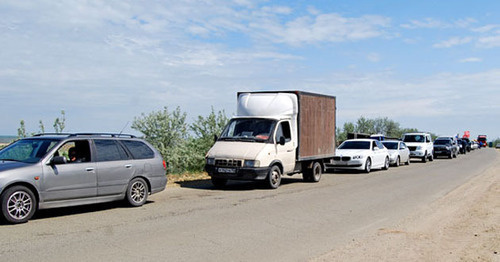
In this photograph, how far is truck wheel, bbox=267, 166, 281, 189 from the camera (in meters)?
14.7

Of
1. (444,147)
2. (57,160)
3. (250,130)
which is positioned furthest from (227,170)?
(444,147)

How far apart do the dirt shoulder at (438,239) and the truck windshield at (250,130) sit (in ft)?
17.9

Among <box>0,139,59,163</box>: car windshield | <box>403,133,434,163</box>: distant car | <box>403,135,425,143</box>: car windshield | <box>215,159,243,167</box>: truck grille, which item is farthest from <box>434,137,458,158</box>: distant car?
<box>0,139,59,163</box>: car windshield

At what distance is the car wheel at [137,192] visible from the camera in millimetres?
10891

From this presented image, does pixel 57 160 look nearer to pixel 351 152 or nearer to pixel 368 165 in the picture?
pixel 351 152

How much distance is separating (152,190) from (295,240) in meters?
4.73

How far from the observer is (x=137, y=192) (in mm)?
11117

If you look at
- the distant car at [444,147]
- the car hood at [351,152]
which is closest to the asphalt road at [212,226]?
the car hood at [351,152]

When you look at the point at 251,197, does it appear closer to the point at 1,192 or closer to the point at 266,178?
the point at 266,178

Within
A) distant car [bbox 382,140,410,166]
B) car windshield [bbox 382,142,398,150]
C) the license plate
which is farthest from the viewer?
car windshield [bbox 382,142,398,150]

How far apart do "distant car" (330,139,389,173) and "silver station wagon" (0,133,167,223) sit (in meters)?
12.8

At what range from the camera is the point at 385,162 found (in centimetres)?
2556

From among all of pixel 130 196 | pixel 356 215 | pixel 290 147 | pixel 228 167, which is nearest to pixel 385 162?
pixel 290 147

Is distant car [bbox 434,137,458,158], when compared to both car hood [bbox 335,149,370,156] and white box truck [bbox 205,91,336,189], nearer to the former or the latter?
car hood [bbox 335,149,370,156]
